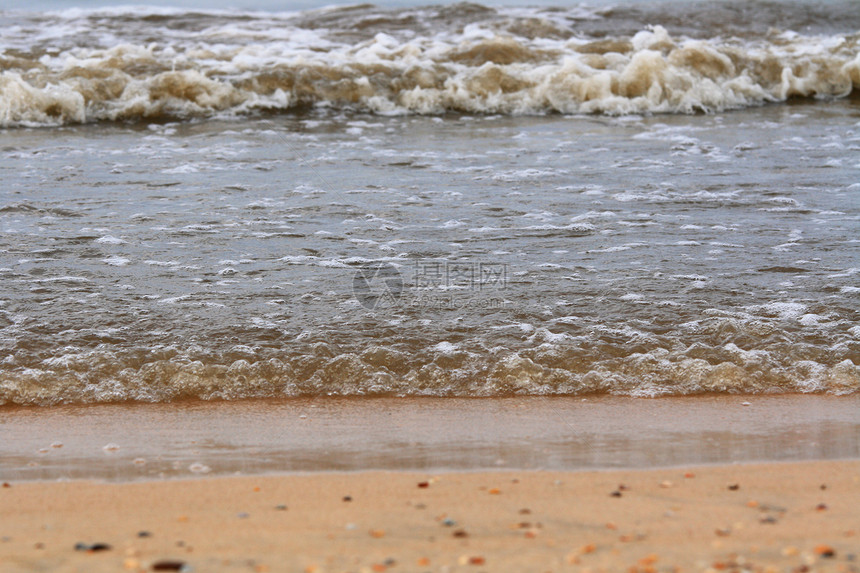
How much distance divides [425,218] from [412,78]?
530cm

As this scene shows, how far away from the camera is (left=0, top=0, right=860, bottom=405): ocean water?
12.5 feet

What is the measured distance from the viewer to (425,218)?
19.3 ft

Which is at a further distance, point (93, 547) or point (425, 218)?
point (425, 218)

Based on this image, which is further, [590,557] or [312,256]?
[312,256]

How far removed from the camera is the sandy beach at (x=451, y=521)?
84.0 inches

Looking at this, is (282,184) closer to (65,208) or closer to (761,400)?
(65,208)

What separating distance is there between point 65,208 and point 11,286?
5.32 ft

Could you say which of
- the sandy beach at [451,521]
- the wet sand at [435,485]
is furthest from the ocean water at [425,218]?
the sandy beach at [451,521]

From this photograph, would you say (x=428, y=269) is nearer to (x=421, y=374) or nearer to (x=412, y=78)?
(x=421, y=374)

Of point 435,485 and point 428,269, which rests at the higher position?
point 428,269

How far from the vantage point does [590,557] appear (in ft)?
7.04

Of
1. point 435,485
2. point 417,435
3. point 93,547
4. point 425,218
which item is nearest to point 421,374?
point 417,435

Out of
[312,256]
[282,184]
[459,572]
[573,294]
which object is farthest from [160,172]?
[459,572]

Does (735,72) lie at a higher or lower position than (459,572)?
higher
